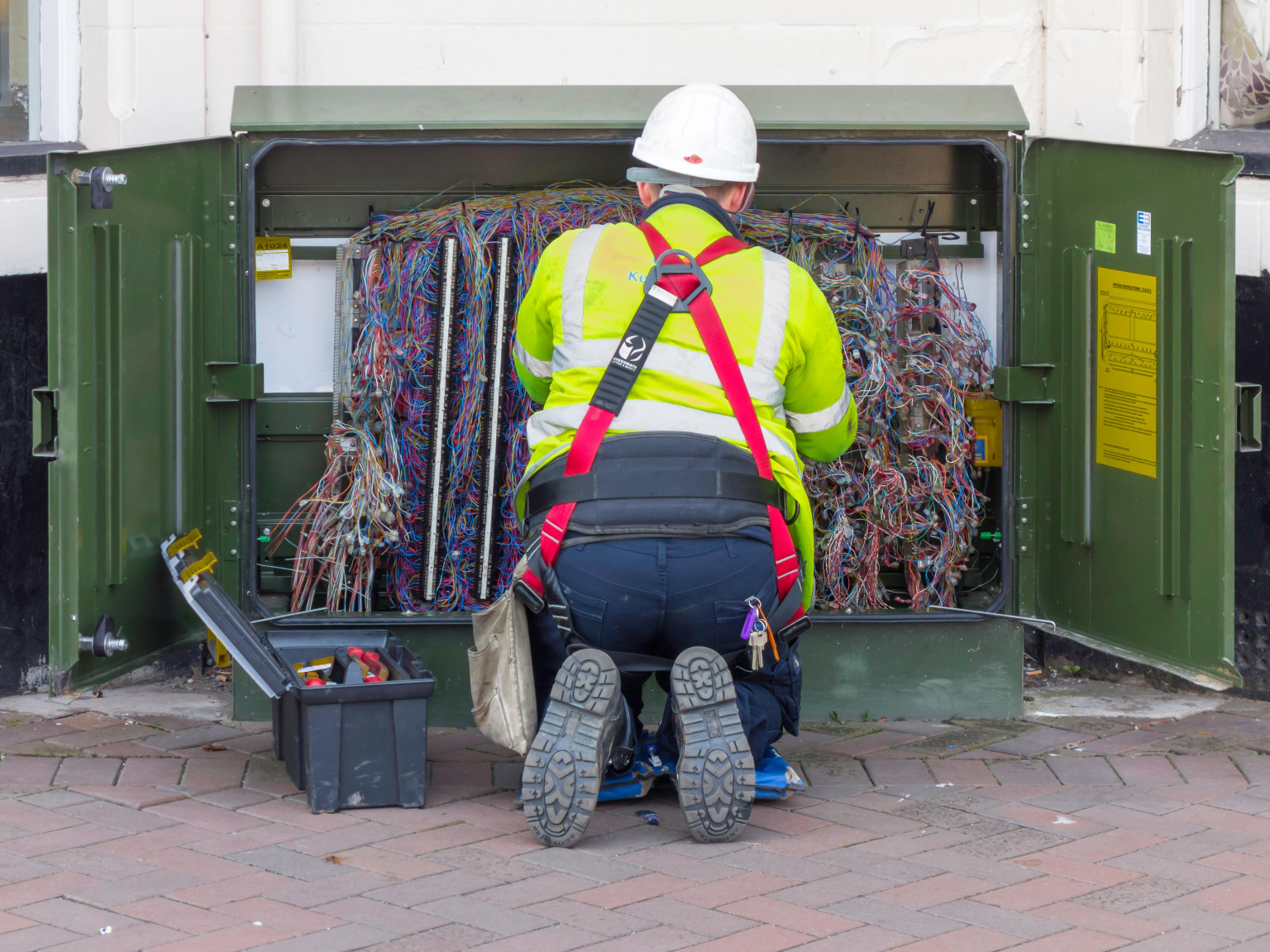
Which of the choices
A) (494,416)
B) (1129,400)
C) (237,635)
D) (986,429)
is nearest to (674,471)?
(237,635)

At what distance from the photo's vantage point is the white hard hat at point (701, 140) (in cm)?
450

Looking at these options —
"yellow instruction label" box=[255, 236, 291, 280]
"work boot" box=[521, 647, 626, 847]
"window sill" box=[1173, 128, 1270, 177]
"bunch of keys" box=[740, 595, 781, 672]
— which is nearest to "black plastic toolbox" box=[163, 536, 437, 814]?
"work boot" box=[521, 647, 626, 847]

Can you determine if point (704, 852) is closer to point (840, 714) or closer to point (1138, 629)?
point (840, 714)

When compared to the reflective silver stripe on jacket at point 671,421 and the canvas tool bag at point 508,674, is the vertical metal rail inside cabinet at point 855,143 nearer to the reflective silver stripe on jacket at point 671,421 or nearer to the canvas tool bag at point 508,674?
the canvas tool bag at point 508,674

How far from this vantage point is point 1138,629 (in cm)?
524

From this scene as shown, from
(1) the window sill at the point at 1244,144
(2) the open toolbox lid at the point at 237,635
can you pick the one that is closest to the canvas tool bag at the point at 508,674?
(2) the open toolbox lid at the point at 237,635

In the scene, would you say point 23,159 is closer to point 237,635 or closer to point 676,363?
point 237,635

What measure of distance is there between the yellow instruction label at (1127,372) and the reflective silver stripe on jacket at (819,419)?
1.07 m

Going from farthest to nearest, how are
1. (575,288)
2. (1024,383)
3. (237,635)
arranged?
(1024,383) < (237,635) < (575,288)

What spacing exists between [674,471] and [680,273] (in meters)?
0.49

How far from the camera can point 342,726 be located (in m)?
4.53

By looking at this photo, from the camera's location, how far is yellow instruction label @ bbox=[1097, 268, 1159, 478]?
5117 millimetres

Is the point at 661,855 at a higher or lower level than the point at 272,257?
lower

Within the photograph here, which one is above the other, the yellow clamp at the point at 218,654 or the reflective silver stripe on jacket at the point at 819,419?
the reflective silver stripe on jacket at the point at 819,419
